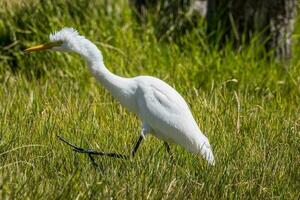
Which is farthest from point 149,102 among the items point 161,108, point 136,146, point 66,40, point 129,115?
point 129,115

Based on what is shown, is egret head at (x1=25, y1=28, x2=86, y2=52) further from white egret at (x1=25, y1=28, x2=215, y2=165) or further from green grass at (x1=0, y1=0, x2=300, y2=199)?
green grass at (x1=0, y1=0, x2=300, y2=199)

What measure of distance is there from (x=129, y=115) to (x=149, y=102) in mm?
838

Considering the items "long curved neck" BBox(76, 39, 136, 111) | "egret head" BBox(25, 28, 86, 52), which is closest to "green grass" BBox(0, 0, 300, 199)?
"long curved neck" BBox(76, 39, 136, 111)

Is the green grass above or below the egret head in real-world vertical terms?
below

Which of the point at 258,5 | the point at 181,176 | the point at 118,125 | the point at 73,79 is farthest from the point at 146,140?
the point at 258,5

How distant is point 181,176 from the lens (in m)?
3.98

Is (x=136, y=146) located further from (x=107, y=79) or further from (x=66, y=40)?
(x=66, y=40)

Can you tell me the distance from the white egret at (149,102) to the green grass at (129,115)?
89 millimetres

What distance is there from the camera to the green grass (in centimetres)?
383

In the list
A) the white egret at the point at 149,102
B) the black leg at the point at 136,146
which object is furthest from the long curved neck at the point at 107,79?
the black leg at the point at 136,146

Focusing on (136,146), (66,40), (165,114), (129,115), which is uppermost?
(66,40)

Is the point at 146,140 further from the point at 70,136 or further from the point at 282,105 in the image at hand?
the point at 282,105

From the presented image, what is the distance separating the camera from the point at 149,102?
4.25 meters

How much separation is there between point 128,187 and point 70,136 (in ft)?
3.06
